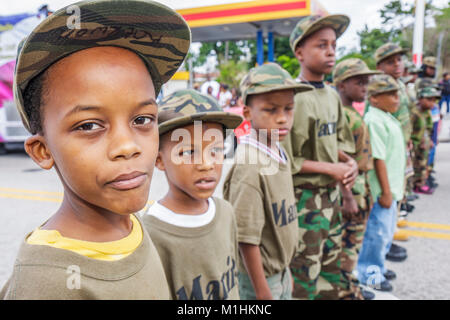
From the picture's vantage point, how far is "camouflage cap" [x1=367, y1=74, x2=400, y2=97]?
3090 millimetres

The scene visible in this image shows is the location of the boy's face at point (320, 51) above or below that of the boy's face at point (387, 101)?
above

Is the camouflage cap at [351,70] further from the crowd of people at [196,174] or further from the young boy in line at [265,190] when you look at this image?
the young boy in line at [265,190]

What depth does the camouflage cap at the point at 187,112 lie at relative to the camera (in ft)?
4.41

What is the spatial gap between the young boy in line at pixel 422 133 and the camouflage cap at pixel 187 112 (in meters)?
4.54

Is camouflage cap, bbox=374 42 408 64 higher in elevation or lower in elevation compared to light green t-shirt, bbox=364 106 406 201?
higher

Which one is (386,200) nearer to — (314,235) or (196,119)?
(314,235)

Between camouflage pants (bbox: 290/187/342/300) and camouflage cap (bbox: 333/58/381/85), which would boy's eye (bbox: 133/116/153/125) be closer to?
camouflage pants (bbox: 290/187/342/300)

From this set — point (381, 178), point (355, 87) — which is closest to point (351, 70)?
point (355, 87)

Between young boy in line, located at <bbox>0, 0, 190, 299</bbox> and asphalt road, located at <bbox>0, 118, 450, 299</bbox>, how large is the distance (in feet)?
3.53

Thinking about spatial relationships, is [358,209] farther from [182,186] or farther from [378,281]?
[182,186]

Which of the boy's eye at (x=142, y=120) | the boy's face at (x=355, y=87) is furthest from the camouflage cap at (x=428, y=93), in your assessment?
the boy's eye at (x=142, y=120)

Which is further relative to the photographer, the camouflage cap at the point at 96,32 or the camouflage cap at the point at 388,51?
the camouflage cap at the point at 388,51

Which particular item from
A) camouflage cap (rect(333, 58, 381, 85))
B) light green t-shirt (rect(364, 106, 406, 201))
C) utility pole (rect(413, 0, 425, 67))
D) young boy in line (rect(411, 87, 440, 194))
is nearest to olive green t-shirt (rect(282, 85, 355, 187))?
camouflage cap (rect(333, 58, 381, 85))

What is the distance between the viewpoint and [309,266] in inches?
89.6
